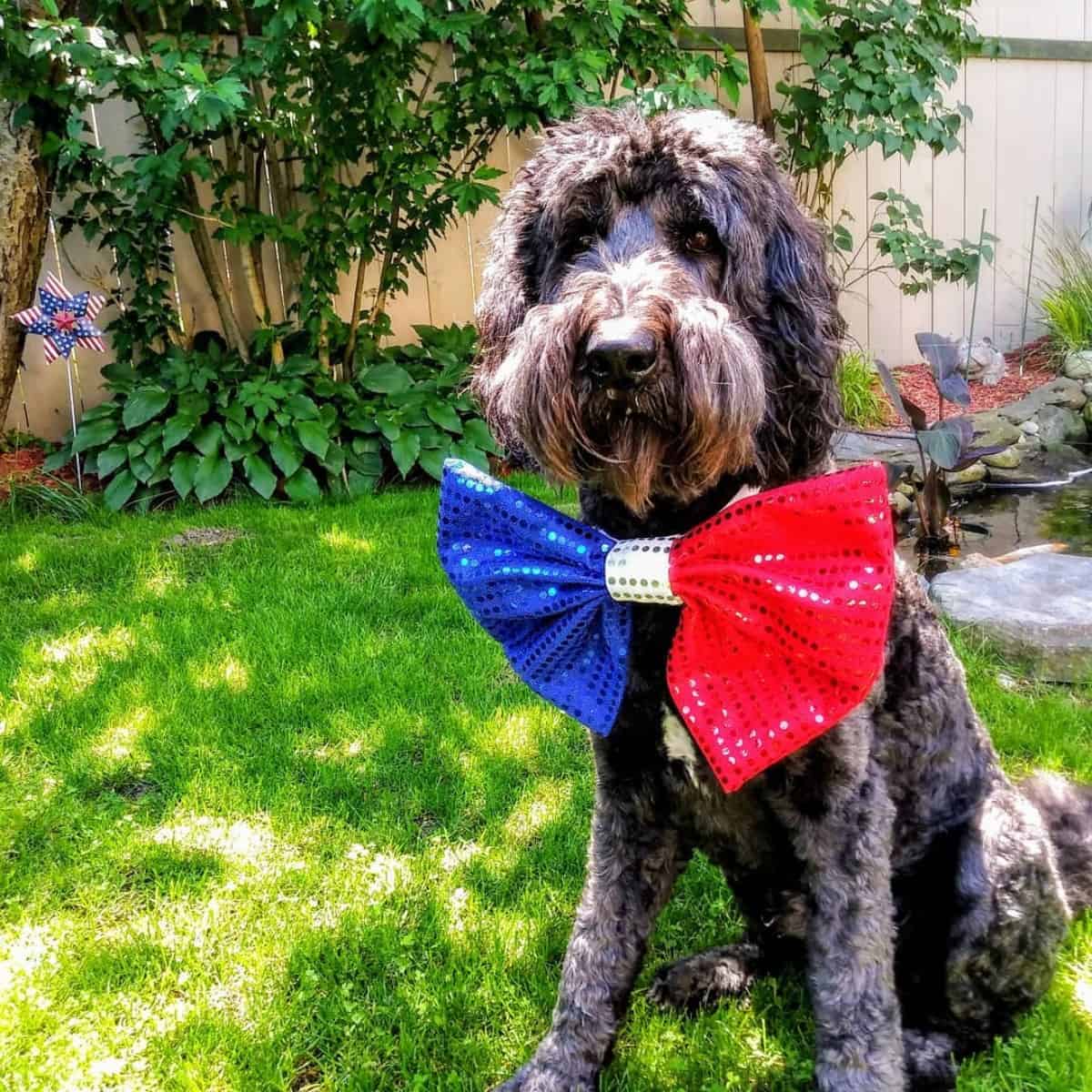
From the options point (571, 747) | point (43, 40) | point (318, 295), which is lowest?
point (571, 747)

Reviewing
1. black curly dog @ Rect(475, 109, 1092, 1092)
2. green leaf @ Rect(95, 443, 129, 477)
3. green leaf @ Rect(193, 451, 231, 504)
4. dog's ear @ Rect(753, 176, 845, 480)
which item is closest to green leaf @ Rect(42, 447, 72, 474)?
green leaf @ Rect(95, 443, 129, 477)

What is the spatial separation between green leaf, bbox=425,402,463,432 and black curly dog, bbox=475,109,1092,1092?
377cm

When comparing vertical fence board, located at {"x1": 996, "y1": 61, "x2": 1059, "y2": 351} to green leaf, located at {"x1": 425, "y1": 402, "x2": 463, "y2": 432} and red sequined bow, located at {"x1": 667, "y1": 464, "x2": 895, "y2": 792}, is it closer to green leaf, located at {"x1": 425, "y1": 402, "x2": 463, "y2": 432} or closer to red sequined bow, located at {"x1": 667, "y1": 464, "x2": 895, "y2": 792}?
green leaf, located at {"x1": 425, "y1": 402, "x2": 463, "y2": 432}

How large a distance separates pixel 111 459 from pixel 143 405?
0.35 metres

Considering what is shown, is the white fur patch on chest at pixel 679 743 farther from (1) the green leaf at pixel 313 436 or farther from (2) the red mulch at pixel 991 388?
(2) the red mulch at pixel 991 388

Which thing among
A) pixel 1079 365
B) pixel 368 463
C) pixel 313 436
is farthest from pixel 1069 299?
pixel 313 436

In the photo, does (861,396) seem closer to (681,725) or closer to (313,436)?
(313,436)

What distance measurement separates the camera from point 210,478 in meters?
5.45

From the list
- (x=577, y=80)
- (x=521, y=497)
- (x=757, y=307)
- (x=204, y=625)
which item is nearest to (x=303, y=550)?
→ (x=204, y=625)

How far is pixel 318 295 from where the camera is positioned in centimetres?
578

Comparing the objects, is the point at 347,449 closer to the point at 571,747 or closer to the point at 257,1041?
the point at 571,747

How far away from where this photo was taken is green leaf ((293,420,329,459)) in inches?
218

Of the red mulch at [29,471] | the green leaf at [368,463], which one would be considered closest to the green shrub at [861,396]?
the green leaf at [368,463]

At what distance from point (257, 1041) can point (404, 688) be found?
1534mm
